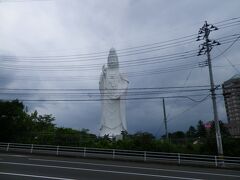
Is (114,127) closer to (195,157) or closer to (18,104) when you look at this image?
(18,104)

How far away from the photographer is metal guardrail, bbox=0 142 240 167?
25797 mm

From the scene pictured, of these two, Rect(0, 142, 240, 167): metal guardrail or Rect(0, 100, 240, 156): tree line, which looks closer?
Rect(0, 142, 240, 167): metal guardrail

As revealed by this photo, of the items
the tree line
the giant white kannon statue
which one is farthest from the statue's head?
the tree line

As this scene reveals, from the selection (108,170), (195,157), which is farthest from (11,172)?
(195,157)

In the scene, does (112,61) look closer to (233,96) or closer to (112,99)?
(112,99)

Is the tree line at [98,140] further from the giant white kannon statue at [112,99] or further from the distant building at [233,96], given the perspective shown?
the giant white kannon statue at [112,99]

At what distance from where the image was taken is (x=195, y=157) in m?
27.4

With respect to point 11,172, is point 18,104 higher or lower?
higher

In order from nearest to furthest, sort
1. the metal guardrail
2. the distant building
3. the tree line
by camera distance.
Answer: the metal guardrail, the distant building, the tree line

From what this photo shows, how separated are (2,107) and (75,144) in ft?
27.8

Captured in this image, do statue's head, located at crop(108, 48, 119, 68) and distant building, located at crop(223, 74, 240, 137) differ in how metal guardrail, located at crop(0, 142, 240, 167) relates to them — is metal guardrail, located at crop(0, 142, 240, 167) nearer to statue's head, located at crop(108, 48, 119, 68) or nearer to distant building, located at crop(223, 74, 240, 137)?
distant building, located at crop(223, 74, 240, 137)

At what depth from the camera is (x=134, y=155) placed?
29.4m

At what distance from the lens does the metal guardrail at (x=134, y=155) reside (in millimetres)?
25797

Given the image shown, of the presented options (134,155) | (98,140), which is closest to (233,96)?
(134,155)
